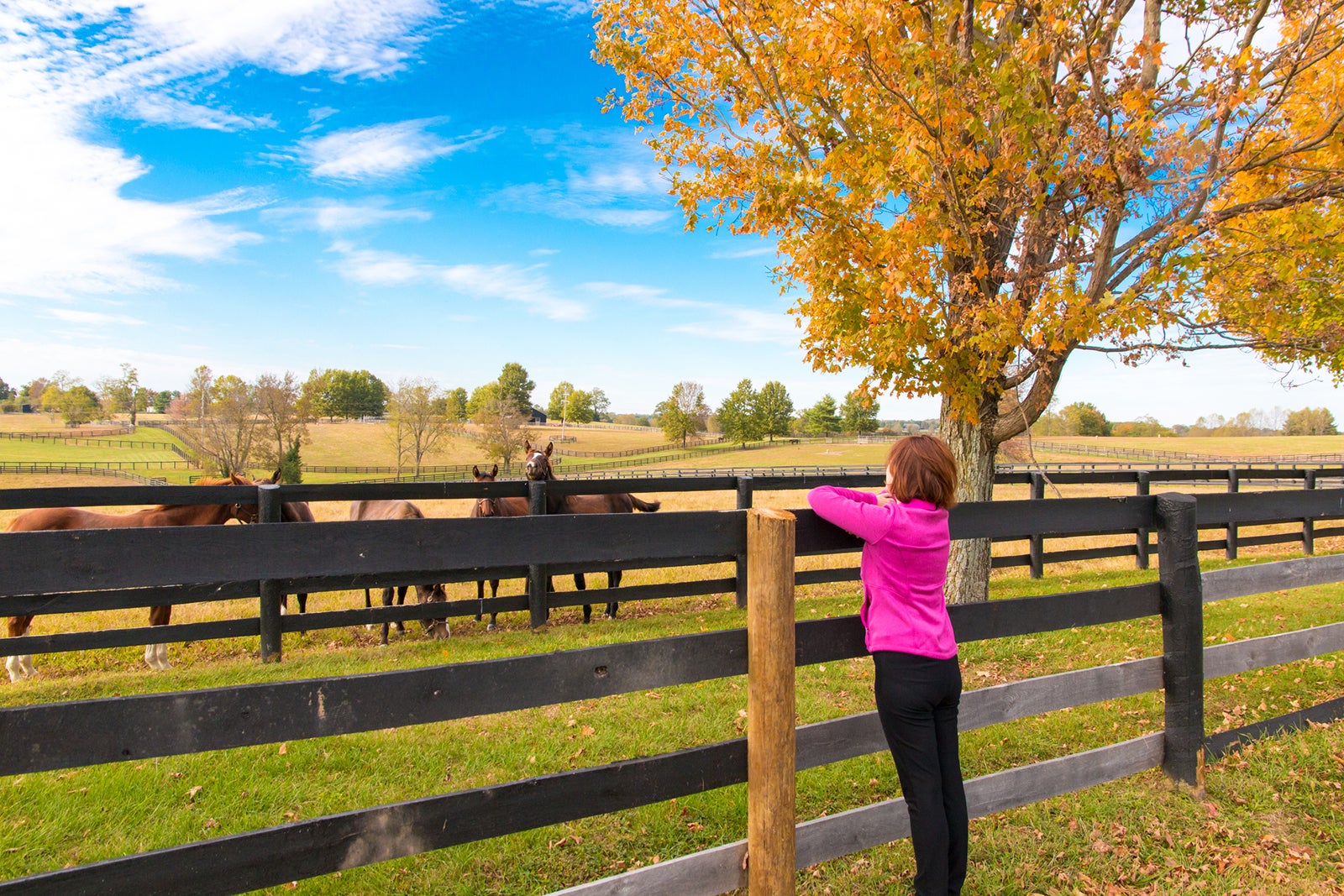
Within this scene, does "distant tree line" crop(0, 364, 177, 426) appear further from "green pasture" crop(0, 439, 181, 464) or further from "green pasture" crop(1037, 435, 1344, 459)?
"green pasture" crop(1037, 435, 1344, 459)

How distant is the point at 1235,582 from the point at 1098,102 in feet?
16.3

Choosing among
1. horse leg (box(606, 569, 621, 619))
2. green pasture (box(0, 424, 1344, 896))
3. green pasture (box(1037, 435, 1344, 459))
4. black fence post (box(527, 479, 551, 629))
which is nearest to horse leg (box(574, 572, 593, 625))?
horse leg (box(606, 569, 621, 619))

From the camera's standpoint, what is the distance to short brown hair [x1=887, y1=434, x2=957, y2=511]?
2.79 metres

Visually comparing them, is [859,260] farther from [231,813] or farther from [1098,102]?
[231,813]

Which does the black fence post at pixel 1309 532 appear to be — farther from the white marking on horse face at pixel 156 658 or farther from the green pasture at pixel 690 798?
the white marking on horse face at pixel 156 658

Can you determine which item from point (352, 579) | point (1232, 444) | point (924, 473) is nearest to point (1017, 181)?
point (924, 473)

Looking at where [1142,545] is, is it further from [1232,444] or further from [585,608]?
[1232,444]

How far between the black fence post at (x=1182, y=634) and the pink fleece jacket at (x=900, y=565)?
6.37 feet

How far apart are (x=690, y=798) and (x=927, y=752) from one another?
1.92 meters

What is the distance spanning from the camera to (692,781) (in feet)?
8.49

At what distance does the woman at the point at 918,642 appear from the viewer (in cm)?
270

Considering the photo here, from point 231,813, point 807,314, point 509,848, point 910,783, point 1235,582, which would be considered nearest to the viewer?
point 910,783

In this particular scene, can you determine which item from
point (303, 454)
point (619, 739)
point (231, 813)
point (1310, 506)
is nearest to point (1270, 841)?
point (1310, 506)

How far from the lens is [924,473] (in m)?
2.80
